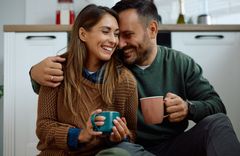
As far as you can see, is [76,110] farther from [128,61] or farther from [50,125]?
[128,61]

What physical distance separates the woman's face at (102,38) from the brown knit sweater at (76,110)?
0.10 m

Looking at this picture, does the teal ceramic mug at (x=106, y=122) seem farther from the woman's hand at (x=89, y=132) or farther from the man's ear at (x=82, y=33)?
the man's ear at (x=82, y=33)

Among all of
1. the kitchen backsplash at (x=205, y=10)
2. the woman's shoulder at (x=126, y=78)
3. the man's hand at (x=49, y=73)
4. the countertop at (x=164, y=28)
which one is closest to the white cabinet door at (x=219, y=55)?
the countertop at (x=164, y=28)

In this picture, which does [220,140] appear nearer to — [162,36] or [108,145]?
[108,145]

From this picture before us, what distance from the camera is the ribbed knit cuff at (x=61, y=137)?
1.01 metres

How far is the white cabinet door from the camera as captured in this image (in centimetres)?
193

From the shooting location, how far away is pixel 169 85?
1283 millimetres

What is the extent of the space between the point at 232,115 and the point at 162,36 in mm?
630

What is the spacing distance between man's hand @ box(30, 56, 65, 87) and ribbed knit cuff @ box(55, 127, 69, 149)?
160 millimetres

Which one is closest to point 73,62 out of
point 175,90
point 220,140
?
point 175,90

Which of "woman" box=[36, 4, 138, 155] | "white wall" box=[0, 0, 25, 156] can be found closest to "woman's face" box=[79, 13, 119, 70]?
"woman" box=[36, 4, 138, 155]

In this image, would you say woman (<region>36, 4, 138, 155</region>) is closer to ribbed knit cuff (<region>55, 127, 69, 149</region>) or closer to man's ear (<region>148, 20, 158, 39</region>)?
ribbed knit cuff (<region>55, 127, 69, 149</region>)

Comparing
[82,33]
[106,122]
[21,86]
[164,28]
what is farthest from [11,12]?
[106,122]

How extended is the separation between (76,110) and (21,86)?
2.86 feet
